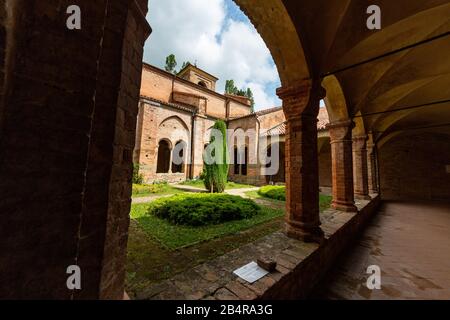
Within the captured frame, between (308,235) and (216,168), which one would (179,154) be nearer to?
(216,168)

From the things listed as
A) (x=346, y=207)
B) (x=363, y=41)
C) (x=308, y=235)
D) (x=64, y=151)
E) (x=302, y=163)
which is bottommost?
(x=308, y=235)

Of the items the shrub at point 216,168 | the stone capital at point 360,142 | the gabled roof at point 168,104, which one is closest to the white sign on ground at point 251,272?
the stone capital at point 360,142

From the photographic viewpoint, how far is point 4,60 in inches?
38.1

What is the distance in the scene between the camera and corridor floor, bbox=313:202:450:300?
2.76 metres

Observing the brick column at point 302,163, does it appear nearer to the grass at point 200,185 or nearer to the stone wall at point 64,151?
the stone wall at point 64,151

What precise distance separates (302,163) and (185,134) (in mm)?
14350

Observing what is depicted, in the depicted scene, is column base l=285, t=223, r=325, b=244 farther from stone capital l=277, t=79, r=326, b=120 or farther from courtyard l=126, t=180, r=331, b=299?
stone capital l=277, t=79, r=326, b=120

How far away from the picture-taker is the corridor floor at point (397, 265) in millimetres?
2764

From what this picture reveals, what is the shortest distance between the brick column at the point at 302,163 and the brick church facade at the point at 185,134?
1078 cm

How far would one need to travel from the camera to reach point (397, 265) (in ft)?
11.6

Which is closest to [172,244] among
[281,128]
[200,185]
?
[200,185]

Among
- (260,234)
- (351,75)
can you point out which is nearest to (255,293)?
(260,234)

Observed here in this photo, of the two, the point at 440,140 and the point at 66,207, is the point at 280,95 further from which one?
the point at 440,140
